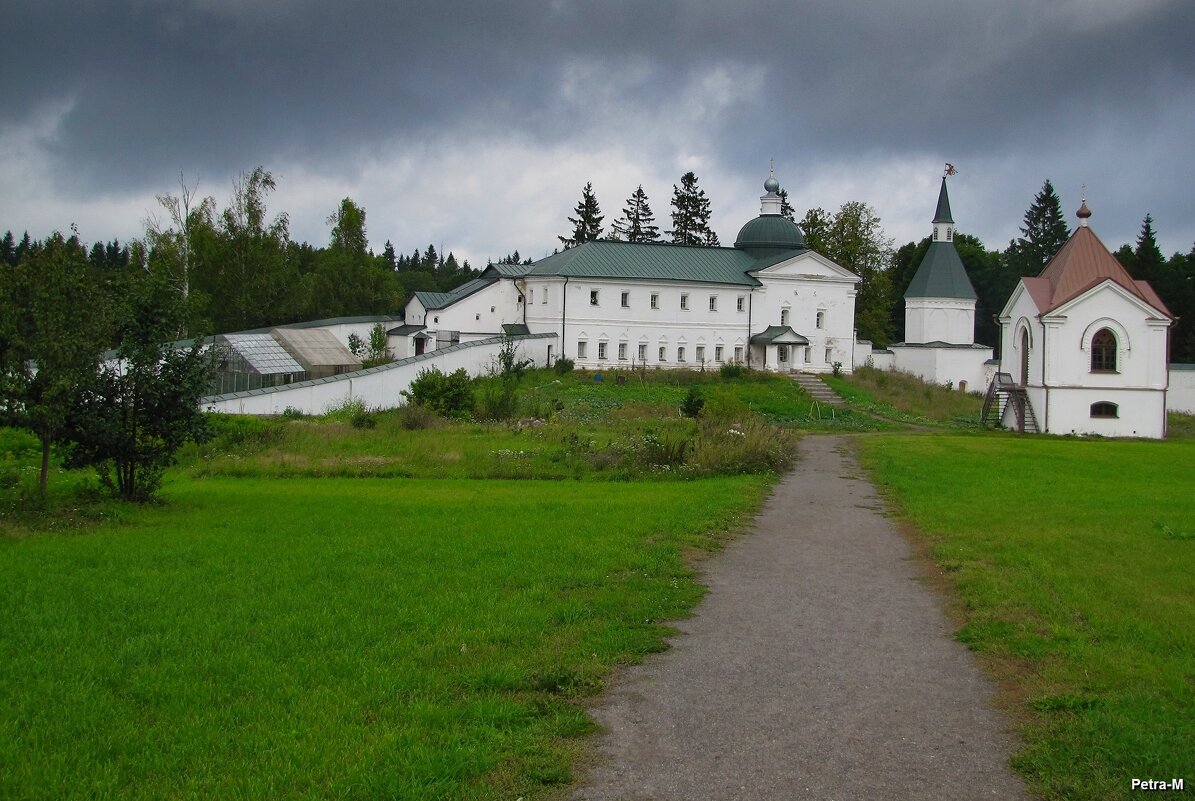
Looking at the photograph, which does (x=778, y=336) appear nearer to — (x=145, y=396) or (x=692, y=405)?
(x=692, y=405)

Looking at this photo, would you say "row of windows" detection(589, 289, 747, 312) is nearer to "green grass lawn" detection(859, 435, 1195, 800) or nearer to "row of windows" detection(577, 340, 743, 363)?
"row of windows" detection(577, 340, 743, 363)

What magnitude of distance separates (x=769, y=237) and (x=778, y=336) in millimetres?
7534

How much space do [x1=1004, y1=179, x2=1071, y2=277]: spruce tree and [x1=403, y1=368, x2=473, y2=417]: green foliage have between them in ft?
196

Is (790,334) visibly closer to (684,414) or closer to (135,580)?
(684,414)

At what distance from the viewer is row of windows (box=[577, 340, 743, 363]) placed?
171 feet

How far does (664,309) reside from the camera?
174 feet

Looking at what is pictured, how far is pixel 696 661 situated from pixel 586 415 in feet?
88.6

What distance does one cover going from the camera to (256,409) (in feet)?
107

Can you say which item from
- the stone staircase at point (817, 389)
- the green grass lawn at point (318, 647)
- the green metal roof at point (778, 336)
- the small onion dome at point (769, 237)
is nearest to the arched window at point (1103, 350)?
the stone staircase at point (817, 389)

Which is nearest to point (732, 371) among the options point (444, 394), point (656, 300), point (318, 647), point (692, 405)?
point (656, 300)

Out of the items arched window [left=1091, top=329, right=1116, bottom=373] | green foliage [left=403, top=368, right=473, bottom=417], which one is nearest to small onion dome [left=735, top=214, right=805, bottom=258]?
arched window [left=1091, top=329, right=1116, bottom=373]

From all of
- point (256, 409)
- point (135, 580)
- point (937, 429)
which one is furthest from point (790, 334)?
point (135, 580)

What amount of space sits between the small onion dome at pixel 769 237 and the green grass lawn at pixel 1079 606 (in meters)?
37.1

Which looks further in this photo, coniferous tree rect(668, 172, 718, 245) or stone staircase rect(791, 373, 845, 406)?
coniferous tree rect(668, 172, 718, 245)
